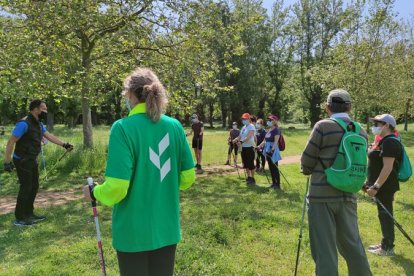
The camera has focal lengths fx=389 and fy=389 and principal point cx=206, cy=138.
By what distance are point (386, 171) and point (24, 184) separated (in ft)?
19.6

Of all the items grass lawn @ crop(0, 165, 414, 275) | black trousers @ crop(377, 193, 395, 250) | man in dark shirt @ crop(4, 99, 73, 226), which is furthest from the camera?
man in dark shirt @ crop(4, 99, 73, 226)

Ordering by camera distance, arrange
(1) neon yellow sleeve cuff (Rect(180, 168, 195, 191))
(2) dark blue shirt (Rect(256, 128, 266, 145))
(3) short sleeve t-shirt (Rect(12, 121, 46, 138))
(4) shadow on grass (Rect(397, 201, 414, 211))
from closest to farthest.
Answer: (1) neon yellow sleeve cuff (Rect(180, 168, 195, 191)) < (3) short sleeve t-shirt (Rect(12, 121, 46, 138)) < (4) shadow on grass (Rect(397, 201, 414, 211)) < (2) dark blue shirt (Rect(256, 128, 266, 145))

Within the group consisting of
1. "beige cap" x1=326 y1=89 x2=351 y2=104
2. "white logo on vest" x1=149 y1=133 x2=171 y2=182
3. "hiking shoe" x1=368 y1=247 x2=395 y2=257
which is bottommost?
"hiking shoe" x1=368 y1=247 x2=395 y2=257

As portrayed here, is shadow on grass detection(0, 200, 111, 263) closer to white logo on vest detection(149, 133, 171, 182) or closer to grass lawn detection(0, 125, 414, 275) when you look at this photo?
grass lawn detection(0, 125, 414, 275)

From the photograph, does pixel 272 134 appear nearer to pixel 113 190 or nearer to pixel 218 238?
pixel 218 238

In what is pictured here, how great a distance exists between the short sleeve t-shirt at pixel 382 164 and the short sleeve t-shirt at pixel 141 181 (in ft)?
11.8

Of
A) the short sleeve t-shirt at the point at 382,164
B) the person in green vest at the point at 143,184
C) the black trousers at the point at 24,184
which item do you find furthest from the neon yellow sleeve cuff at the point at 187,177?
the black trousers at the point at 24,184

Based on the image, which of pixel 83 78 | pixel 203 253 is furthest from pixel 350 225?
pixel 83 78

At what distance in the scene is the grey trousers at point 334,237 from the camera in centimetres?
380

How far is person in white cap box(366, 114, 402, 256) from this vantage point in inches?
205

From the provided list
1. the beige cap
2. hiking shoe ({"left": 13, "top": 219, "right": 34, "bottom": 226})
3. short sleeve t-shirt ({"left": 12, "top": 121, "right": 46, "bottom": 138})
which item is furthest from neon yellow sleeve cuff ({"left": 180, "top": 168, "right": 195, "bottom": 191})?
hiking shoe ({"left": 13, "top": 219, "right": 34, "bottom": 226})

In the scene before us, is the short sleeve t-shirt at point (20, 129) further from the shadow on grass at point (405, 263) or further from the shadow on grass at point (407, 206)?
the shadow on grass at point (407, 206)

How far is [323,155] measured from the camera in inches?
151

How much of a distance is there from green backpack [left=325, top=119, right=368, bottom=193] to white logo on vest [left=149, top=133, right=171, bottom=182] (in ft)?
5.64
